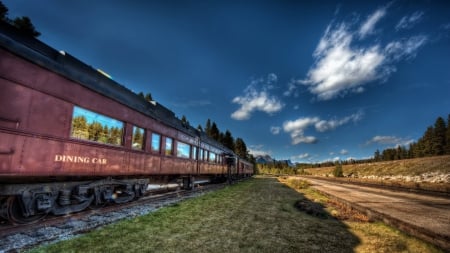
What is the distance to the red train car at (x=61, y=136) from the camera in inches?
172

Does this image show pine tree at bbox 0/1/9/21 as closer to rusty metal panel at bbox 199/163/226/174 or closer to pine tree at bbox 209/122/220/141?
rusty metal panel at bbox 199/163/226/174

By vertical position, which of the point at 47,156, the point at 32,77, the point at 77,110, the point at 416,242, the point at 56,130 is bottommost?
the point at 416,242

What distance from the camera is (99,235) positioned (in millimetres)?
4234

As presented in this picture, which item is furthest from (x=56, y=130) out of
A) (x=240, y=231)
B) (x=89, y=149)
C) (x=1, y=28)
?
(x=240, y=231)

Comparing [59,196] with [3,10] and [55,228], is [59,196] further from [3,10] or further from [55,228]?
[3,10]

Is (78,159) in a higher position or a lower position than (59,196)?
higher

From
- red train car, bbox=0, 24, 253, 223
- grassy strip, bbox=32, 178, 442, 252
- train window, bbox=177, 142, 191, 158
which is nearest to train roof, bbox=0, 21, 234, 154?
red train car, bbox=0, 24, 253, 223

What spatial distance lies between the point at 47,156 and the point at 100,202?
8.48ft

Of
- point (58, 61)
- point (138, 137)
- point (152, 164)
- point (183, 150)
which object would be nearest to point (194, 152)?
point (183, 150)

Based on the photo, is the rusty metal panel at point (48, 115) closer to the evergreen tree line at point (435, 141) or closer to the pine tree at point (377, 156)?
the evergreen tree line at point (435, 141)

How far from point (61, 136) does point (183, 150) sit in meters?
7.58

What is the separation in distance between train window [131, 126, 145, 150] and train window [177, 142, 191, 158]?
333cm

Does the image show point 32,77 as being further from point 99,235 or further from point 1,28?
point 99,235

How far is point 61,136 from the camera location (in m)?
5.32
